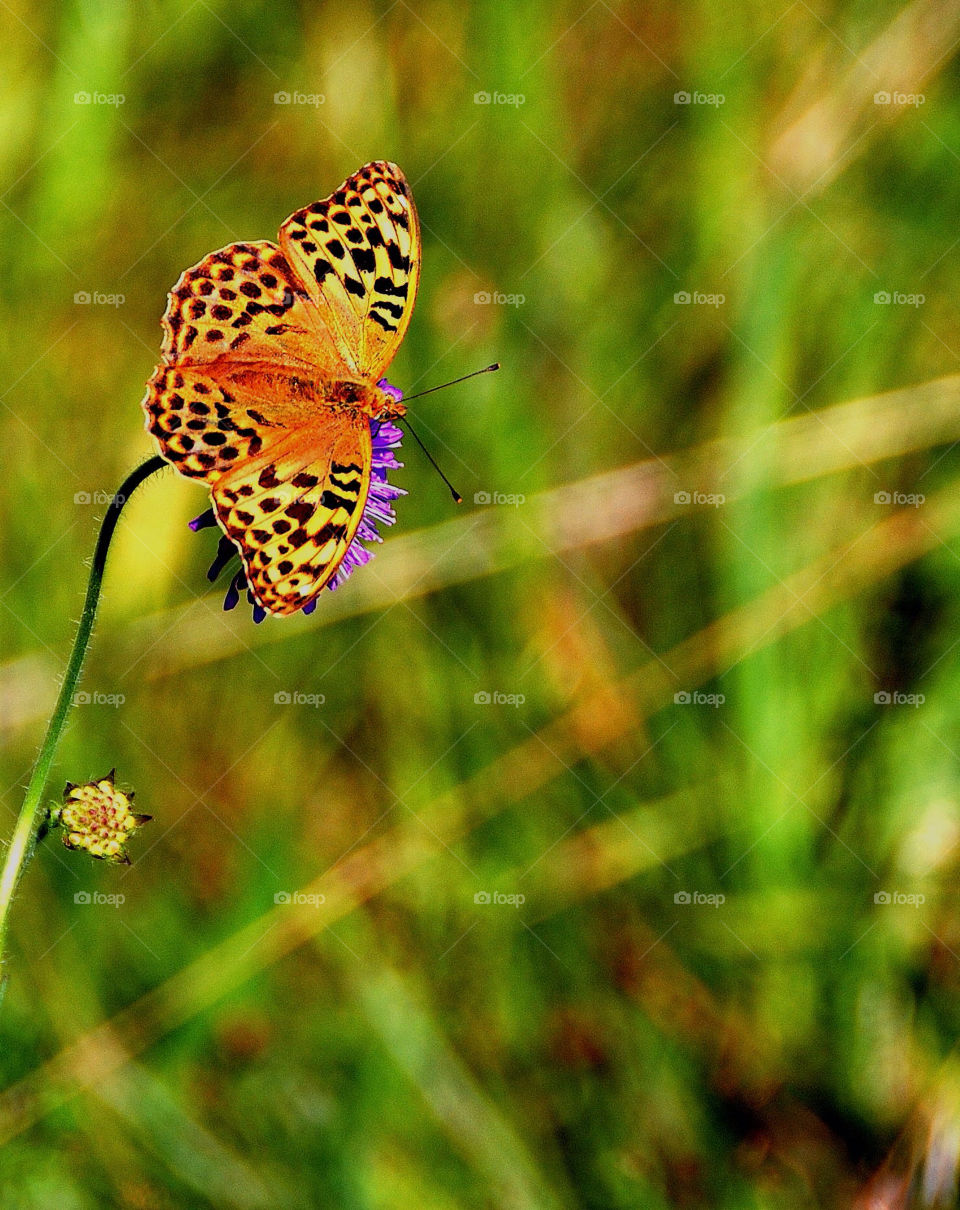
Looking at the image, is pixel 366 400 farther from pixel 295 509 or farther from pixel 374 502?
pixel 295 509

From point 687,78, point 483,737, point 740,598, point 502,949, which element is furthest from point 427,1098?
point 687,78

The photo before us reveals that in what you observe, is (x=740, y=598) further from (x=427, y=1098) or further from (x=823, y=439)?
(x=427, y=1098)

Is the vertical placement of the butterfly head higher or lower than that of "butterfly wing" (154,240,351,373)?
lower

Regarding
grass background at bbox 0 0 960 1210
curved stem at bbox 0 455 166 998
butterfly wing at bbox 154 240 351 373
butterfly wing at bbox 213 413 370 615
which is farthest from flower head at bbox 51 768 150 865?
grass background at bbox 0 0 960 1210

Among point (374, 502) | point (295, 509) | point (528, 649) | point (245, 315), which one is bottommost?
point (528, 649)

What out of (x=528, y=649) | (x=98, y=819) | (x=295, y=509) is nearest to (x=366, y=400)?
(x=295, y=509)

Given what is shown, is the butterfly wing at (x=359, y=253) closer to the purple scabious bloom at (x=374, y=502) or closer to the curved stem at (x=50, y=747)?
the purple scabious bloom at (x=374, y=502)

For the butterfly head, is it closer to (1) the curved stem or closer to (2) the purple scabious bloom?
(2) the purple scabious bloom

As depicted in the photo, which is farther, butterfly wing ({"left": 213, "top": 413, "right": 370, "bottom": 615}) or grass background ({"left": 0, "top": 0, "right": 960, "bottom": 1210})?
grass background ({"left": 0, "top": 0, "right": 960, "bottom": 1210})
